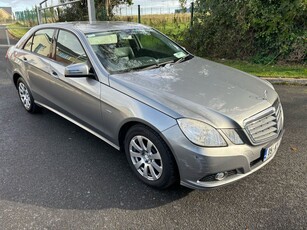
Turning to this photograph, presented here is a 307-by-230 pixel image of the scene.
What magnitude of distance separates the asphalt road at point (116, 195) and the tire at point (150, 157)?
0.14m

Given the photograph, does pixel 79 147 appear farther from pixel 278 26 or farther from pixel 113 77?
pixel 278 26

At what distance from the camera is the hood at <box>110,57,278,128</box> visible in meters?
2.48

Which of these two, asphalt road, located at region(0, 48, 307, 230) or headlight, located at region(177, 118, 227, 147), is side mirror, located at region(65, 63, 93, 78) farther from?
headlight, located at region(177, 118, 227, 147)

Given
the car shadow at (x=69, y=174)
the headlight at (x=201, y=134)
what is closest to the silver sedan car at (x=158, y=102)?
the headlight at (x=201, y=134)

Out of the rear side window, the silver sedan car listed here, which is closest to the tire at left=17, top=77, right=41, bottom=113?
the silver sedan car

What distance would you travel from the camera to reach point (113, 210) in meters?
2.54

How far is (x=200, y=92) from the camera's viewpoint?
2.78 meters

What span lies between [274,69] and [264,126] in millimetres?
5079

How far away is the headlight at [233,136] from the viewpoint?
239cm

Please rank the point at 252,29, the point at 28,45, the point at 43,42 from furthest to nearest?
the point at 252,29 < the point at 28,45 < the point at 43,42

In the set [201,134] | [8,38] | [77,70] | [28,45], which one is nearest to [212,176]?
[201,134]

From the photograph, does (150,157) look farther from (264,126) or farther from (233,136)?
(264,126)

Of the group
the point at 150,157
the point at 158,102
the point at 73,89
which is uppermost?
the point at 158,102

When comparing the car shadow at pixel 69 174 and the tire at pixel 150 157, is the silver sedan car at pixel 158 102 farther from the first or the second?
the car shadow at pixel 69 174
